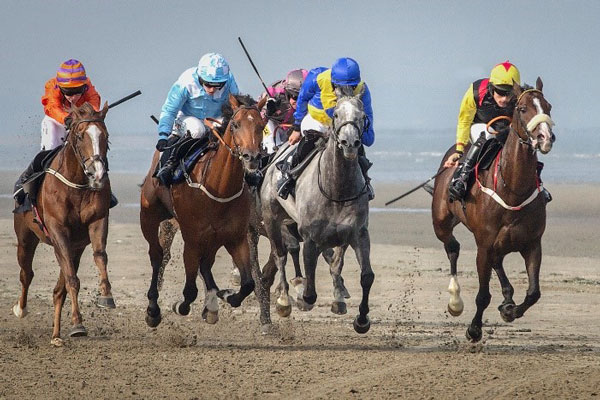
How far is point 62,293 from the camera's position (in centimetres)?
1379

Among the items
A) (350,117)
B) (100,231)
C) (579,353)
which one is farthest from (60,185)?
(579,353)

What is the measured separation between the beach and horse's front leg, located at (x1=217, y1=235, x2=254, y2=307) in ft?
1.65

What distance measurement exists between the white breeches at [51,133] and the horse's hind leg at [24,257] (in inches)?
40.4

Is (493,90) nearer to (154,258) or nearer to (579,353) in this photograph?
(579,353)

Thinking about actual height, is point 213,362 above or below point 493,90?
below

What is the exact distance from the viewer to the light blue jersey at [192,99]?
14172mm

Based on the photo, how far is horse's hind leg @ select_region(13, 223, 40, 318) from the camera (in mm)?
15141

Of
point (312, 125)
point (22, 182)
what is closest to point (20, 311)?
point (22, 182)

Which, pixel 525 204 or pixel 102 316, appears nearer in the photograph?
pixel 525 204

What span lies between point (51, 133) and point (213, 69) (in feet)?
6.62

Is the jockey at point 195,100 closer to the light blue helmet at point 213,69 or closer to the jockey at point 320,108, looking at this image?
the light blue helmet at point 213,69

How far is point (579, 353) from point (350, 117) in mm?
3054

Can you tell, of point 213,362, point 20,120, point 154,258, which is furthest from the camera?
point 20,120

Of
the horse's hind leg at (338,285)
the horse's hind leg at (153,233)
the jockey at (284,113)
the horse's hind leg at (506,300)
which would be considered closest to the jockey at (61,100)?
the horse's hind leg at (153,233)
